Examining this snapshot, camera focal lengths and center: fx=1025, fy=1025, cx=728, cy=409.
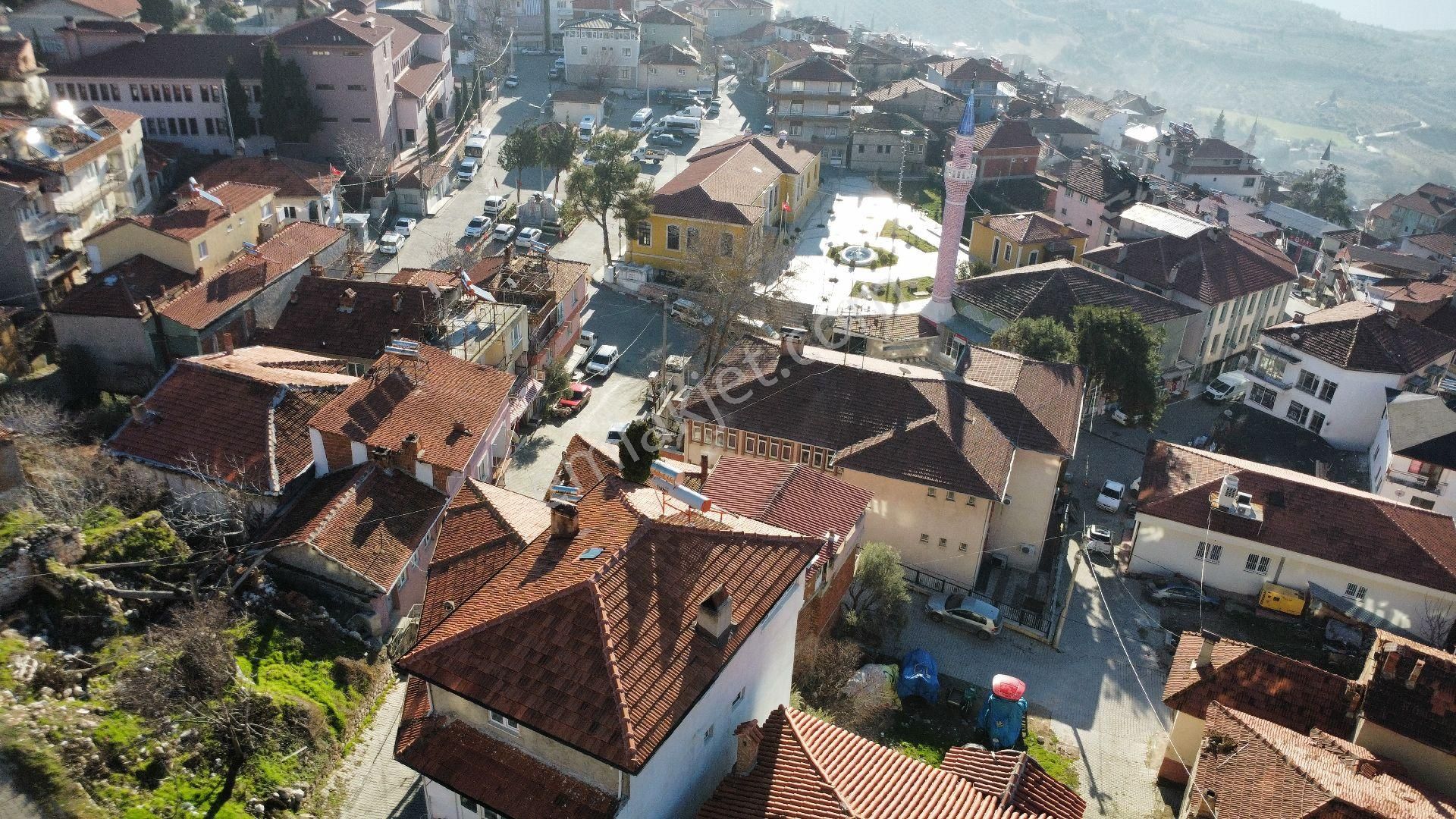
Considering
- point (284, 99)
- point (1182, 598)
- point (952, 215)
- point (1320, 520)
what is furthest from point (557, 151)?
point (1320, 520)

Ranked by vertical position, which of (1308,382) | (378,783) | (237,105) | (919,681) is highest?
(237,105)

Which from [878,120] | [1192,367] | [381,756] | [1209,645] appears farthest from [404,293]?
[878,120]

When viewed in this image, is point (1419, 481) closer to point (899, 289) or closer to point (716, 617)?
point (899, 289)

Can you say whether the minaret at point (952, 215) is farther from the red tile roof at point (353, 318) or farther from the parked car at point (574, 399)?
the red tile roof at point (353, 318)

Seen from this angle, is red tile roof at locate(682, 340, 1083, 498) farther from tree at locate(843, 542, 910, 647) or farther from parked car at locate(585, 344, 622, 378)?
parked car at locate(585, 344, 622, 378)

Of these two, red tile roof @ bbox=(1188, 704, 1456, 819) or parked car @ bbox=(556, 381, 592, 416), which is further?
parked car @ bbox=(556, 381, 592, 416)

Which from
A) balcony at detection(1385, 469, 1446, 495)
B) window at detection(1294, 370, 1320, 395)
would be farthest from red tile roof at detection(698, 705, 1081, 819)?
window at detection(1294, 370, 1320, 395)
